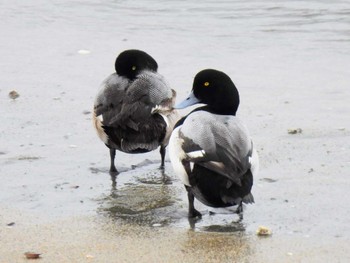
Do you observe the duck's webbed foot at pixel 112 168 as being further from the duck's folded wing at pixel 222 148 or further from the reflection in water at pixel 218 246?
the reflection in water at pixel 218 246

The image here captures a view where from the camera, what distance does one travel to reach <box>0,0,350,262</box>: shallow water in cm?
616

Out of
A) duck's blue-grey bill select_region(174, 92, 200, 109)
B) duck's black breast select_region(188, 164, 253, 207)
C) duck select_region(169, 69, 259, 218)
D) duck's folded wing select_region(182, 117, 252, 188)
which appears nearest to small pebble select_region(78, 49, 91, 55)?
duck's blue-grey bill select_region(174, 92, 200, 109)

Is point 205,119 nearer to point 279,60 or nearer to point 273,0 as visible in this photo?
point 279,60

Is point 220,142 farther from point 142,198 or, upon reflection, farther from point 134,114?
point 134,114

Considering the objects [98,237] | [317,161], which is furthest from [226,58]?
[98,237]

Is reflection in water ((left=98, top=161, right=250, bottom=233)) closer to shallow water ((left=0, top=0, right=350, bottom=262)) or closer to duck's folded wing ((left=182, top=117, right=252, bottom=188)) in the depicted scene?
shallow water ((left=0, top=0, right=350, bottom=262))

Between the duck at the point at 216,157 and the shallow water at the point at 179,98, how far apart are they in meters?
0.20

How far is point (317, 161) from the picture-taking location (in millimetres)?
7629

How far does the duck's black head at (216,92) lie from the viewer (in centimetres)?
691

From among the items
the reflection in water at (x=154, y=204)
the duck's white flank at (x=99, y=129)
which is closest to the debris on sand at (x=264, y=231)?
the reflection in water at (x=154, y=204)

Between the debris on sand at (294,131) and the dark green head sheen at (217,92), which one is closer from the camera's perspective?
the dark green head sheen at (217,92)

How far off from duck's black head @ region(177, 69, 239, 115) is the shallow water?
63cm

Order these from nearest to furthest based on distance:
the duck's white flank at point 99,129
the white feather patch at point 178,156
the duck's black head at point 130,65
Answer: the white feather patch at point 178,156, the duck's white flank at point 99,129, the duck's black head at point 130,65

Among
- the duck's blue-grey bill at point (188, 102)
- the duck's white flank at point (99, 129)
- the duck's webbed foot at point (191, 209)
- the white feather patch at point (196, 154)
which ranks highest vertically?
the duck's blue-grey bill at point (188, 102)
